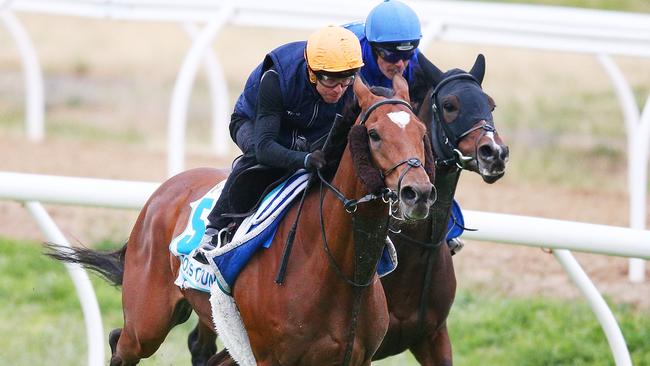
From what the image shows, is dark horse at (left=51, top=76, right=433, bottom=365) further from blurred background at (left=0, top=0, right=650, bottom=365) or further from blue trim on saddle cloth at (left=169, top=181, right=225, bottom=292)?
blurred background at (left=0, top=0, right=650, bottom=365)

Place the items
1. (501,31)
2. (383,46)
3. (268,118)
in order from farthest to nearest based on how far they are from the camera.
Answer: (501,31), (383,46), (268,118)

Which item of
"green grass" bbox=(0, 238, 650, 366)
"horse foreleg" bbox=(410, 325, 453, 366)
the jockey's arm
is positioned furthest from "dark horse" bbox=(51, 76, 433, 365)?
"green grass" bbox=(0, 238, 650, 366)

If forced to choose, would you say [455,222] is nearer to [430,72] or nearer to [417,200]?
[430,72]

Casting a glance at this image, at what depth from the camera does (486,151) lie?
5137mm

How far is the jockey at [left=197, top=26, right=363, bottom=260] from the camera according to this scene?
185 inches

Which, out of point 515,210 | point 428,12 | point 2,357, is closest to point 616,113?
point 515,210

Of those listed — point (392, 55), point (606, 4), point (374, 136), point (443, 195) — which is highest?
point (374, 136)

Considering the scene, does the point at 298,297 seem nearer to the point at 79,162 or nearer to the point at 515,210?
the point at 515,210

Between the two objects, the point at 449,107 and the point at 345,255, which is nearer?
the point at 345,255

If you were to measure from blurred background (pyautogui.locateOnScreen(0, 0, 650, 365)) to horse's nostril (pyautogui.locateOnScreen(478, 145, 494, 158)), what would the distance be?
2.34m

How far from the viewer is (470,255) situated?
28.7 ft

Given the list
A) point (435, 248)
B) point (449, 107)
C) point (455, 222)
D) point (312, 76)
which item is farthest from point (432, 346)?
point (312, 76)

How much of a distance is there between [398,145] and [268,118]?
0.83 m

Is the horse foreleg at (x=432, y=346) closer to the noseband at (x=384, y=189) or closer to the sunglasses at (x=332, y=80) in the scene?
the noseband at (x=384, y=189)
